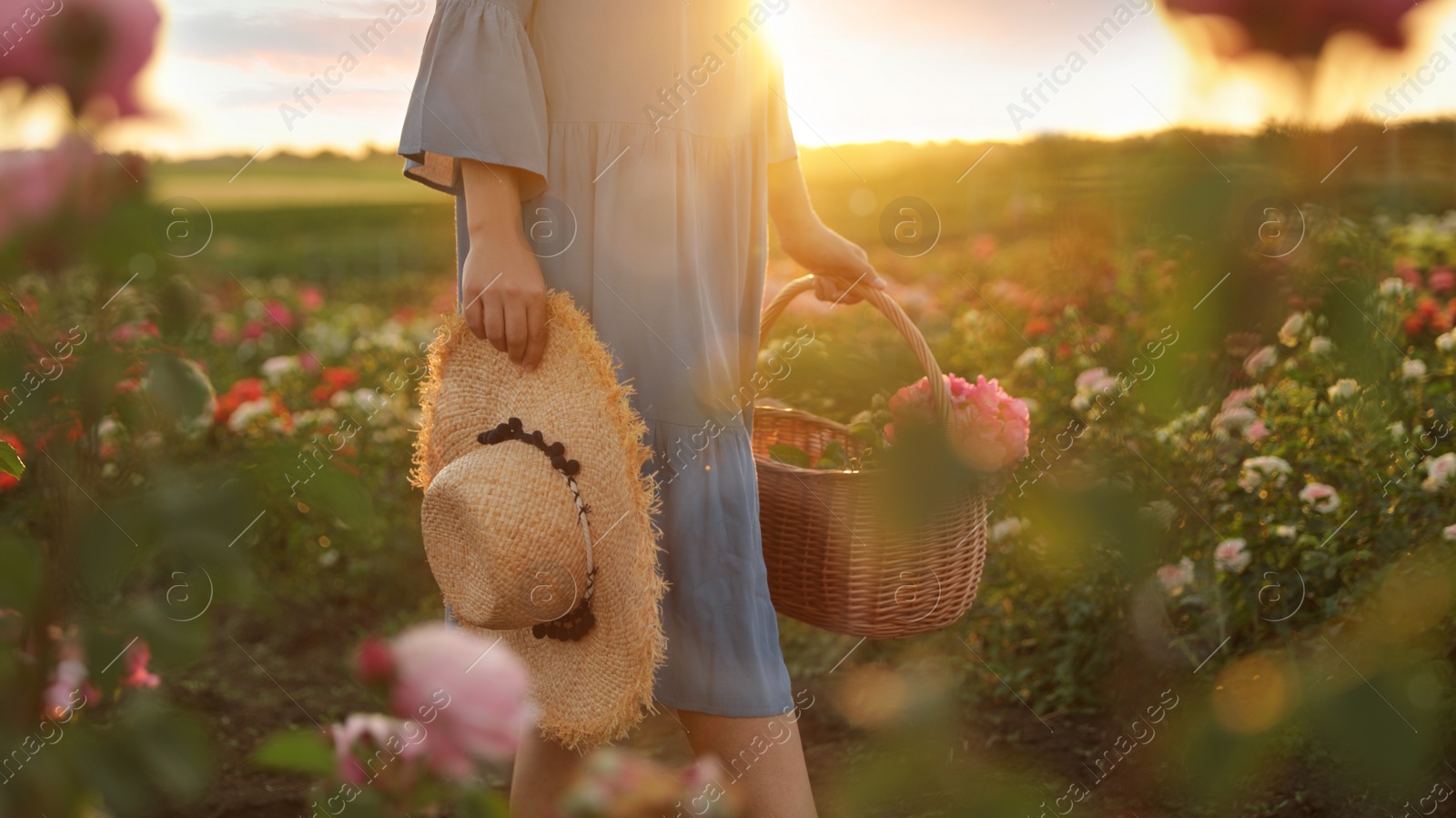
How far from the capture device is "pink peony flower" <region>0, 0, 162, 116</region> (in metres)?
1.01

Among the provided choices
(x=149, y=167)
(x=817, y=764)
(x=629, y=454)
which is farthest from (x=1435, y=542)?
(x=149, y=167)

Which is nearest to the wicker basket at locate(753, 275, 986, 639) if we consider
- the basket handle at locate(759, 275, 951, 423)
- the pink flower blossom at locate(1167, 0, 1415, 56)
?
the basket handle at locate(759, 275, 951, 423)

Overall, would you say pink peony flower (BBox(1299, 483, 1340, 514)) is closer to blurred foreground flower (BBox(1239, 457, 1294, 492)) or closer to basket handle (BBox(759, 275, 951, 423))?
blurred foreground flower (BBox(1239, 457, 1294, 492))

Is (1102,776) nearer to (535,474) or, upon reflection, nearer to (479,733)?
(535,474)

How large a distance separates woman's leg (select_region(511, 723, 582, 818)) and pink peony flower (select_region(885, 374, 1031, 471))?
622 mm

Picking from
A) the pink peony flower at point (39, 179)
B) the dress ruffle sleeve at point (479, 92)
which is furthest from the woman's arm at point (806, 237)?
the pink peony flower at point (39, 179)

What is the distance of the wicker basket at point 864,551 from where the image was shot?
131cm

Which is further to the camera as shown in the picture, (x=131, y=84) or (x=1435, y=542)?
(x=1435, y=542)

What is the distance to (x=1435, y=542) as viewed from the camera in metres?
1.65

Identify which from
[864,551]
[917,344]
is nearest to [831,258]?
[917,344]

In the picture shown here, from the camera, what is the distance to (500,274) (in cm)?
107

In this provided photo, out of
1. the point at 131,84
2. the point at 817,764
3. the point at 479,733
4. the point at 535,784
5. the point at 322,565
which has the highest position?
the point at 131,84

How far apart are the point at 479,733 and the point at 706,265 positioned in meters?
0.80

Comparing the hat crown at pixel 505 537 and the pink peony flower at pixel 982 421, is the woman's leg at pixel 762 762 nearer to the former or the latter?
the hat crown at pixel 505 537
